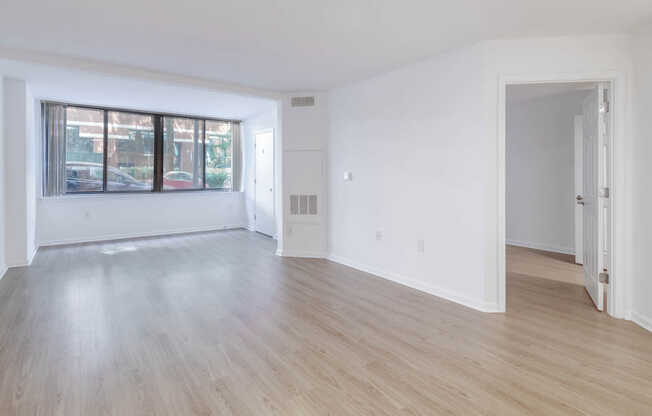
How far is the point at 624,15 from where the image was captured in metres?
2.83

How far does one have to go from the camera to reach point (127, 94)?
19.3ft

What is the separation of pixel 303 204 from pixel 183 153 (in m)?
3.81

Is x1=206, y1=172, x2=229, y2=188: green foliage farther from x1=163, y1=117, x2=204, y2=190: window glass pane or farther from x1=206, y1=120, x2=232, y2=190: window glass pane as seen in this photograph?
x1=163, y1=117, x2=204, y2=190: window glass pane

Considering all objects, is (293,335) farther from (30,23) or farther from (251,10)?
(30,23)

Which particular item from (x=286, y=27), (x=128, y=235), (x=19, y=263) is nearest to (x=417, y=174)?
(x=286, y=27)

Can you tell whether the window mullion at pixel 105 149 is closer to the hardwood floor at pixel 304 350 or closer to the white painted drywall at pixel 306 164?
the hardwood floor at pixel 304 350

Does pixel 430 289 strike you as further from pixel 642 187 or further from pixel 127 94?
pixel 127 94

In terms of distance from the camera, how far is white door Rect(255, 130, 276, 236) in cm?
753

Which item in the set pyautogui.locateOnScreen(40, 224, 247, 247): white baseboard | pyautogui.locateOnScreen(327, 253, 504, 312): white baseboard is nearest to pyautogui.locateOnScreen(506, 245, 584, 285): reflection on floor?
pyautogui.locateOnScreen(327, 253, 504, 312): white baseboard

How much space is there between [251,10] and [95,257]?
4826 mm

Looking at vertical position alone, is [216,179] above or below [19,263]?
above

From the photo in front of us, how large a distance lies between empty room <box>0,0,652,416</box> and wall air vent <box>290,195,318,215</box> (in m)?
0.03

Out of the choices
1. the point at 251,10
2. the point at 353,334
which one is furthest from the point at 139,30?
the point at 353,334

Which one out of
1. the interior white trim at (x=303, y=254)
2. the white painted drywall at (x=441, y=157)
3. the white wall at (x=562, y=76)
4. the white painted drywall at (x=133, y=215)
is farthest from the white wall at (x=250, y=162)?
the white wall at (x=562, y=76)
